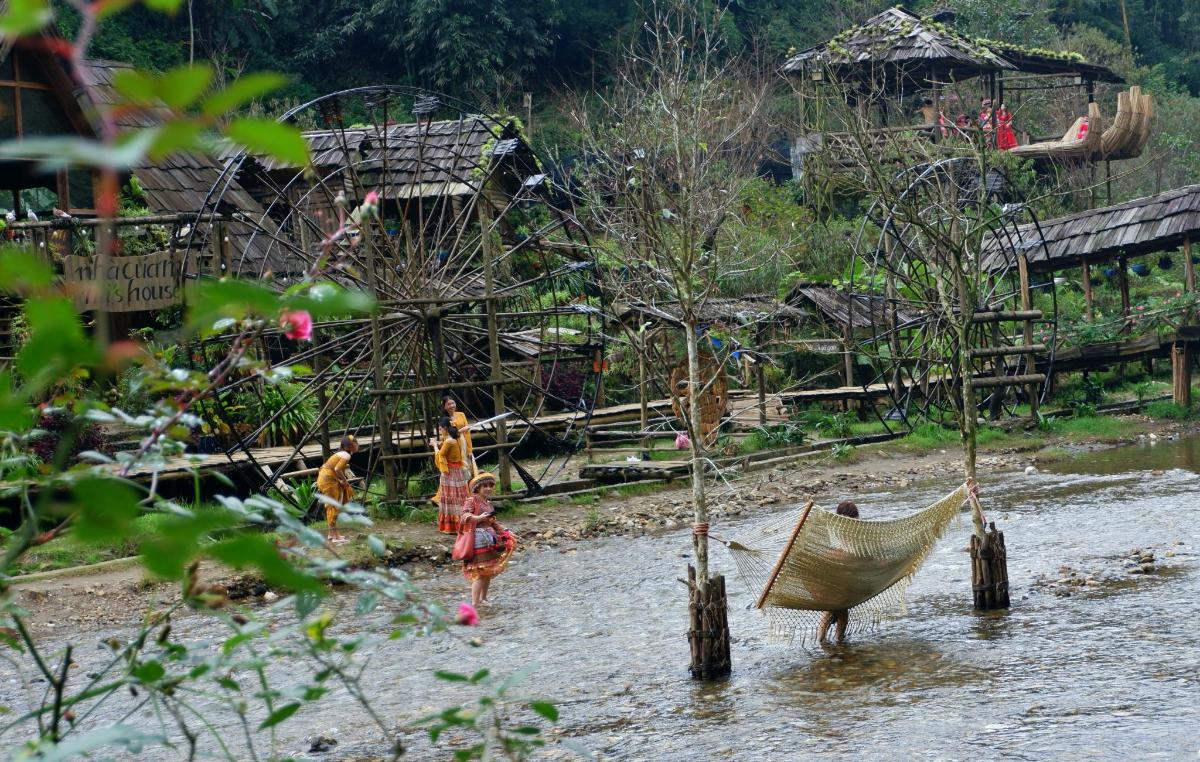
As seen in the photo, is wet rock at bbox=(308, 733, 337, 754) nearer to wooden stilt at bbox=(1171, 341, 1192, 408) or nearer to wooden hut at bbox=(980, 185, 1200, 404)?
wooden hut at bbox=(980, 185, 1200, 404)

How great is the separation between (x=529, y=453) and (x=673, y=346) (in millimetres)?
4365

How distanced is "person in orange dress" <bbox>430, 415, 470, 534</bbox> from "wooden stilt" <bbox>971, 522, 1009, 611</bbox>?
18.4 ft

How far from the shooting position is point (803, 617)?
30.2 ft

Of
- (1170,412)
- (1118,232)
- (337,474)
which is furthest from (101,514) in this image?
(1118,232)

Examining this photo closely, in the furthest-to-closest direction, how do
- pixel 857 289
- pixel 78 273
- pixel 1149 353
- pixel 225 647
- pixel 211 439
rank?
pixel 857 289, pixel 1149 353, pixel 211 439, pixel 78 273, pixel 225 647

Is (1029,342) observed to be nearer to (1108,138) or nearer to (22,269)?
(1108,138)

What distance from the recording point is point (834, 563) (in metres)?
8.56

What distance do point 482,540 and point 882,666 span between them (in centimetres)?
399

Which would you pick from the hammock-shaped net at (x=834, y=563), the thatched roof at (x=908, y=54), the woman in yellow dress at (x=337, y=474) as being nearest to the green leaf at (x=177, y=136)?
the hammock-shaped net at (x=834, y=563)

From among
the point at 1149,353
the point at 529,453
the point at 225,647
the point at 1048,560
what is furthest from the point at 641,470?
the point at 225,647

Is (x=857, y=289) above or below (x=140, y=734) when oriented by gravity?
above

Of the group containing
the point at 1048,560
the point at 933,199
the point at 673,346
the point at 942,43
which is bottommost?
the point at 1048,560

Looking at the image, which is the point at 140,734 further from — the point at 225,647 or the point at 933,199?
the point at 933,199

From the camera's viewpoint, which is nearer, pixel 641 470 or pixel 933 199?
pixel 933 199
